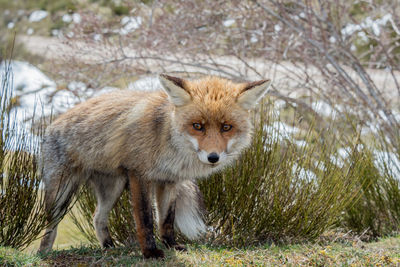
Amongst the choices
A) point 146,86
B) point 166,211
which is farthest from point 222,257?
point 146,86

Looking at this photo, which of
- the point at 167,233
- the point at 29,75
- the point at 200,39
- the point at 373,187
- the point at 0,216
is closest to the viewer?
the point at 0,216

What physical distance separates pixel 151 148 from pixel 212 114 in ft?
2.27

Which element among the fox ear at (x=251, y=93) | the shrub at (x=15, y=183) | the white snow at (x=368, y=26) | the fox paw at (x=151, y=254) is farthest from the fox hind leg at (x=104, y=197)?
the white snow at (x=368, y=26)

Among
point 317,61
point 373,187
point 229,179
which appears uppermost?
point 317,61

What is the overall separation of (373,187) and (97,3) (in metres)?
20.5

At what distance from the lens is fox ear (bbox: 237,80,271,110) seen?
3.79 metres

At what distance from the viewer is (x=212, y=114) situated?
11.8 feet

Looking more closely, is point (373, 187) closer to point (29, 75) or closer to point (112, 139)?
point (112, 139)

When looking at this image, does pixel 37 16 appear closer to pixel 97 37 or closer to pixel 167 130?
pixel 97 37

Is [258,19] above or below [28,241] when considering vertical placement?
above

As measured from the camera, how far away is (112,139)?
163 inches

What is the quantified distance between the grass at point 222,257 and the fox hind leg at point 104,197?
0.84 feet

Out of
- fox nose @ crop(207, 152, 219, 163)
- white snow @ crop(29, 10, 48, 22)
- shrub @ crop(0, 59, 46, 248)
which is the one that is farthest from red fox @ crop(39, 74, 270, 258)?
white snow @ crop(29, 10, 48, 22)

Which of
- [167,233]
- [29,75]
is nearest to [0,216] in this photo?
[167,233]
